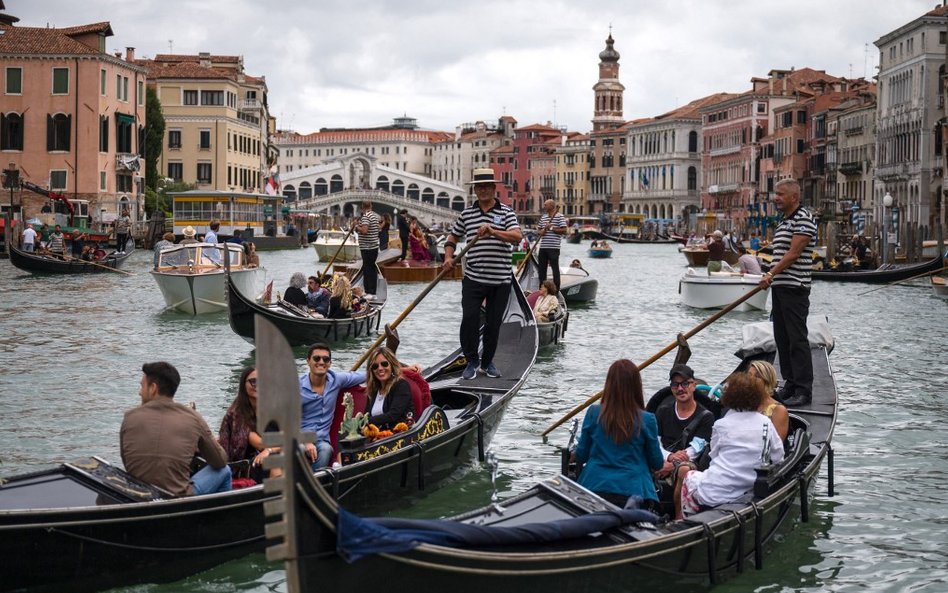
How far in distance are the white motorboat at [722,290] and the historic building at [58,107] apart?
1819 cm

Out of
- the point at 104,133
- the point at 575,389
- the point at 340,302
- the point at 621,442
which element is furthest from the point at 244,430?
the point at 104,133

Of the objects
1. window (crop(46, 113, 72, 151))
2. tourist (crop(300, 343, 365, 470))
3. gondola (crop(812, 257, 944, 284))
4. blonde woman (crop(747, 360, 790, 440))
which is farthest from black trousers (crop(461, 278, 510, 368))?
window (crop(46, 113, 72, 151))

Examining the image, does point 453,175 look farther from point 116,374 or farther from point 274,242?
point 116,374

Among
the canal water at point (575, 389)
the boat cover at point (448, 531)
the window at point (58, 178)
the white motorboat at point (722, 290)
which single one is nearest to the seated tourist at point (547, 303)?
the canal water at point (575, 389)

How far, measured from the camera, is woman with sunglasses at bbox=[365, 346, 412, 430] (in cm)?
509

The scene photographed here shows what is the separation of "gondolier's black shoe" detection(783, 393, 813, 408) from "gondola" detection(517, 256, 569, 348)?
4.02 metres

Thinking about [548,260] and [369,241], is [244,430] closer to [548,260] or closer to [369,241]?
[369,241]

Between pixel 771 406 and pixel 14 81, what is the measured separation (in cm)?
2797

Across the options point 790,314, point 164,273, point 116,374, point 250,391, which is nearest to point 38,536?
point 250,391

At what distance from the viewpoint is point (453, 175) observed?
9531 cm

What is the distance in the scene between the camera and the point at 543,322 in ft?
34.6

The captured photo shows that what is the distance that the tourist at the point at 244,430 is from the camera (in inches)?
171

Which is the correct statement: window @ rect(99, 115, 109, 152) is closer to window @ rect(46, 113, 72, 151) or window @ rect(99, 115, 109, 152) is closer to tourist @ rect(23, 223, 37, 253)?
window @ rect(46, 113, 72, 151)

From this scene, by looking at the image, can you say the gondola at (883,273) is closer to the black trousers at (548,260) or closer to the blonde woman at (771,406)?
the black trousers at (548,260)
